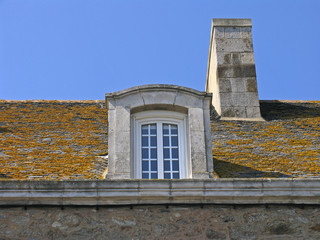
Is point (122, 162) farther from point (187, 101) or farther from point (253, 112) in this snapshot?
point (253, 112)

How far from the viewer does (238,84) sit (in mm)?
12656

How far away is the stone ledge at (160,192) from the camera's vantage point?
341 inches

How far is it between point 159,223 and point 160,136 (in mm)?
1546

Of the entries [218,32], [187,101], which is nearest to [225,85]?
[218,32]

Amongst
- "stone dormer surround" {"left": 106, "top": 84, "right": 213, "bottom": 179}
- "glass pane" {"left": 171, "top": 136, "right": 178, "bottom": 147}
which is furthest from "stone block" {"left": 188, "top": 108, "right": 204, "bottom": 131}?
"glass pane" {"left": 171, "top": 136, "right": 178, "bottom": 147}

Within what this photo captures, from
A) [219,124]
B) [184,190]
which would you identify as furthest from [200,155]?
[219,124]

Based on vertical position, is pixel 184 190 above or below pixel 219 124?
below

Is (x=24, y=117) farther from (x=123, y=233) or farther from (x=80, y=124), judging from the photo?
(x=123, y=233)

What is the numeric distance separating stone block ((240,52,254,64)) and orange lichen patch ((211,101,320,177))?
0.93m

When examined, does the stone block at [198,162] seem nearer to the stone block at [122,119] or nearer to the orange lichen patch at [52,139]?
the stone block at [122,119]

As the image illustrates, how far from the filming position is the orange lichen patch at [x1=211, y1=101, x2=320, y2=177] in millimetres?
9797

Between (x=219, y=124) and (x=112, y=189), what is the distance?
3.40 meters

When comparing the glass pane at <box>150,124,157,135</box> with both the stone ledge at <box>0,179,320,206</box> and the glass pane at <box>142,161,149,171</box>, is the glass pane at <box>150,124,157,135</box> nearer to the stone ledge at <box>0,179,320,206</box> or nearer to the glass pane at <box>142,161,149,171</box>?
the glass pane at <box>142,161,149,171</box>

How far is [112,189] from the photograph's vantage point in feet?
28.6
